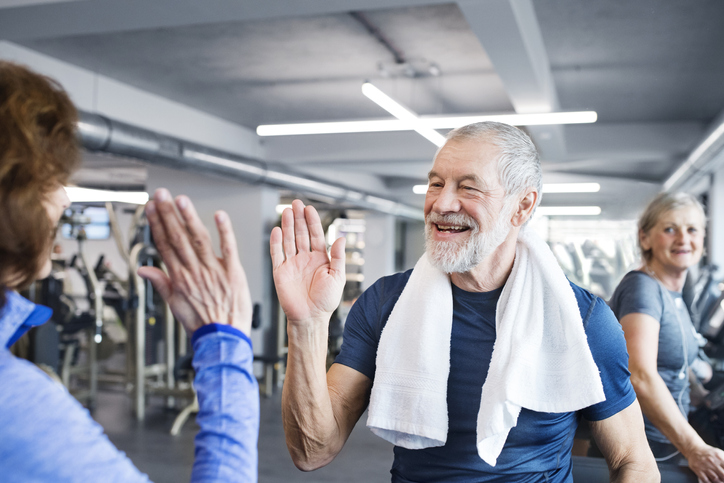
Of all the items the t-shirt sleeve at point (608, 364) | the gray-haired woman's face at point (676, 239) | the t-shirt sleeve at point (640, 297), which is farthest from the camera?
the gray-haired woman's face at point (676, 239)

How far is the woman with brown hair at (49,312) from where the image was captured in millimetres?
625

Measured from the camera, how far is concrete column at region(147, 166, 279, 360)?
744 cm

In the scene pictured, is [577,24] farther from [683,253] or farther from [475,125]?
[475,125]

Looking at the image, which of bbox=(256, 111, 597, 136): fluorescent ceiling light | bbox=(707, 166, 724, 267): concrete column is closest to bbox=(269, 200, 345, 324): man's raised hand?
bbox=(256, 111, 597, 136): fluorescent ceiling light

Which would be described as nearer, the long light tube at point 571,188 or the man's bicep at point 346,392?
the man's bicep at point 346,392

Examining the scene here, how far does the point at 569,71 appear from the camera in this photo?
5.19 meters

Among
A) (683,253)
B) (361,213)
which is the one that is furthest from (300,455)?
(361,213)

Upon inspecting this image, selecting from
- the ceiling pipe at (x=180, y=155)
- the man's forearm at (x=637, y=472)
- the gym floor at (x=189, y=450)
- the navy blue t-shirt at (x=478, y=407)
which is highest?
the ceiling pipe at (x=180, y=155)

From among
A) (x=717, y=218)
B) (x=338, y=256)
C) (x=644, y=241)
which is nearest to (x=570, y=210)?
(x=717, y=218)

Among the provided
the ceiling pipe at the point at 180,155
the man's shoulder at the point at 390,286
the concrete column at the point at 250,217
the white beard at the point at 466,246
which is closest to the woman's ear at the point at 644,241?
the white beard at the point at 466,246

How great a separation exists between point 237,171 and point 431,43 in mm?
2517

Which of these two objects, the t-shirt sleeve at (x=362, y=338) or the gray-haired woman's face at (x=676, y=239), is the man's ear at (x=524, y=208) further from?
the gray-haired woman's face at (x=676, y=239)

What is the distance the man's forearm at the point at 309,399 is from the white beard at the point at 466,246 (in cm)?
34

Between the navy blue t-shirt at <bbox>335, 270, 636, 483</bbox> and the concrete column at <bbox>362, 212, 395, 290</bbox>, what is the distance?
10848 millimetres
